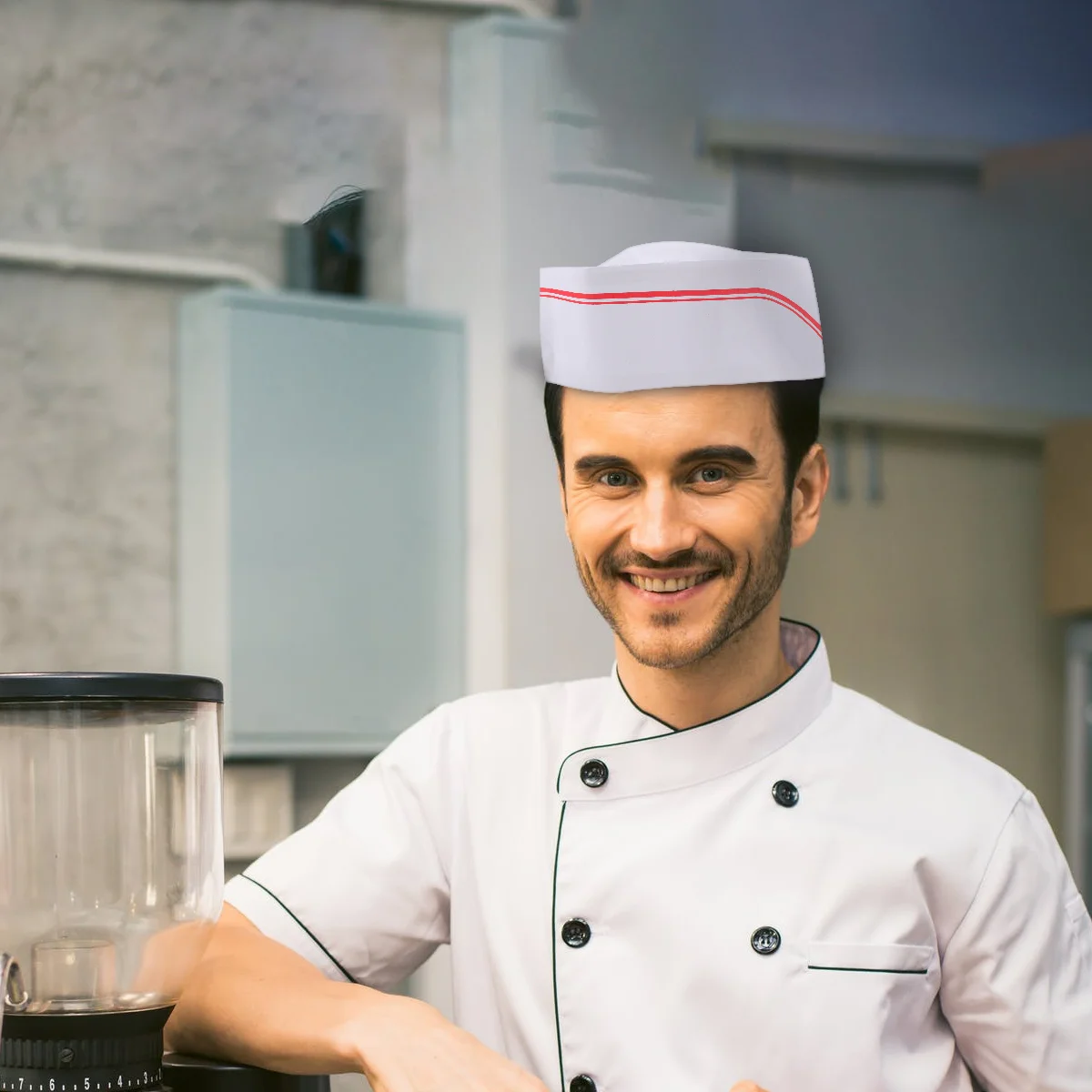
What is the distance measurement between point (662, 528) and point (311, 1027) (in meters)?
0.36

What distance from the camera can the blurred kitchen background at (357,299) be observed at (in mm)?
2621

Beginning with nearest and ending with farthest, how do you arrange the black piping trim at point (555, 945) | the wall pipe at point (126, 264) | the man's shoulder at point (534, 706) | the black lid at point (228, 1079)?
the black lid at point (228, 1079) < the black piping trim at point (555, 945) < the man's shoulder at point (534, 706) < the wall pipe at point (126, 264)

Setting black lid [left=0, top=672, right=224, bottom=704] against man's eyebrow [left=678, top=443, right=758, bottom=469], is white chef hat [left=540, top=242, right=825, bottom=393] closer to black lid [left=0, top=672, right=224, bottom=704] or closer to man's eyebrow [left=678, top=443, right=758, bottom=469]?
man's eyebrow [left=678, top=443, right=758, bottom=469]

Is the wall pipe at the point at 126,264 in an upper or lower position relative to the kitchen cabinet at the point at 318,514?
upper

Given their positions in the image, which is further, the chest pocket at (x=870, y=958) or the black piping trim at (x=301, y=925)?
the black piping trim at (x=301, y=925)

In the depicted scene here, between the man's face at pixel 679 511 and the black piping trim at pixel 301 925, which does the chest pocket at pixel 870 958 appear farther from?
the black piping trim at pixel 301 925

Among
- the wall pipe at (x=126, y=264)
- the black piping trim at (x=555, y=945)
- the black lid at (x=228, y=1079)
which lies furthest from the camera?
the wall pipe at (x=126, y=264)

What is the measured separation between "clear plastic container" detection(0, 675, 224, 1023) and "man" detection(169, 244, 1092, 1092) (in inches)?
4.0

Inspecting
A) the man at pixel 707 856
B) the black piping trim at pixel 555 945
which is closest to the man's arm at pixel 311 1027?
the man at pixel 707 856

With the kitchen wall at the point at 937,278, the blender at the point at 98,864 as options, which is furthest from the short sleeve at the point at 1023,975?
the kitchen wall at the point at 937,278

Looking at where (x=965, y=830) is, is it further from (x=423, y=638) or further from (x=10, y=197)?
(x=10, y=197)

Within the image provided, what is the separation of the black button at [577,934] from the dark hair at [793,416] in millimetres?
299

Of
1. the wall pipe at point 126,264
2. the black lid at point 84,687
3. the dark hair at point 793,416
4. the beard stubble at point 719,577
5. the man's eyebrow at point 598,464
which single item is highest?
the wall pipe at point 126,264

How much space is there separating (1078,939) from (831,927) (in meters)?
0.16
